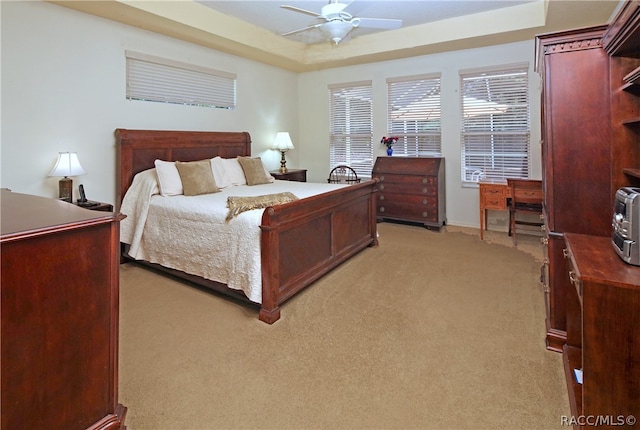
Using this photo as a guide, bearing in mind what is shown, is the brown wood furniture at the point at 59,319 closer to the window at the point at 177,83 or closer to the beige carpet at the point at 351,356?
the beige carpet at the point at 351,356

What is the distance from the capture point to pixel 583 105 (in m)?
1.94

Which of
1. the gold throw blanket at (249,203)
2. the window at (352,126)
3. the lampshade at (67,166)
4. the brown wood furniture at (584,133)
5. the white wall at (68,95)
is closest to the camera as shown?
the brown wood furniture at (584,133)

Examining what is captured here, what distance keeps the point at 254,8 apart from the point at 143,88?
1.59 m

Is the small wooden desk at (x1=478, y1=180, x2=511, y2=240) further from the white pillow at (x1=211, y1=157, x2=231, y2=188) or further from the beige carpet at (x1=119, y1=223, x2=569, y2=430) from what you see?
the white pillow at (x1=211, y1=157, x2=231, y2=188)

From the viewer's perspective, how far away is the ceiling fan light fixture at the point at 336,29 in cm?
330

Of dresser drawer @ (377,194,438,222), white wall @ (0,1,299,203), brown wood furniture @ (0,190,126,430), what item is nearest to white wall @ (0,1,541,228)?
white wall @ (0,1,299,203)

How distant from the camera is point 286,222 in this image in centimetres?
272

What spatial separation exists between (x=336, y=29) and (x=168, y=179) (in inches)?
86.6

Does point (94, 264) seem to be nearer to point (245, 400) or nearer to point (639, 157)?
point (245, 400)

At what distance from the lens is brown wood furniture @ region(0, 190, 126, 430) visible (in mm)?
1164

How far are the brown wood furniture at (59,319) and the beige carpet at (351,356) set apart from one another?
14.2 inches

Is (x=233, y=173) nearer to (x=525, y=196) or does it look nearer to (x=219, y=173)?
(x=219, y=173)

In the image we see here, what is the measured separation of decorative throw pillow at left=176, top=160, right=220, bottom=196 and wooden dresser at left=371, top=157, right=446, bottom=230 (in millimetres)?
2580

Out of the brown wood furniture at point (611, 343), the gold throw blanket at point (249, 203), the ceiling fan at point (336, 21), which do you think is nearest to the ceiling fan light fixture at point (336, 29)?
the ceiling fan at point (336, 21)
